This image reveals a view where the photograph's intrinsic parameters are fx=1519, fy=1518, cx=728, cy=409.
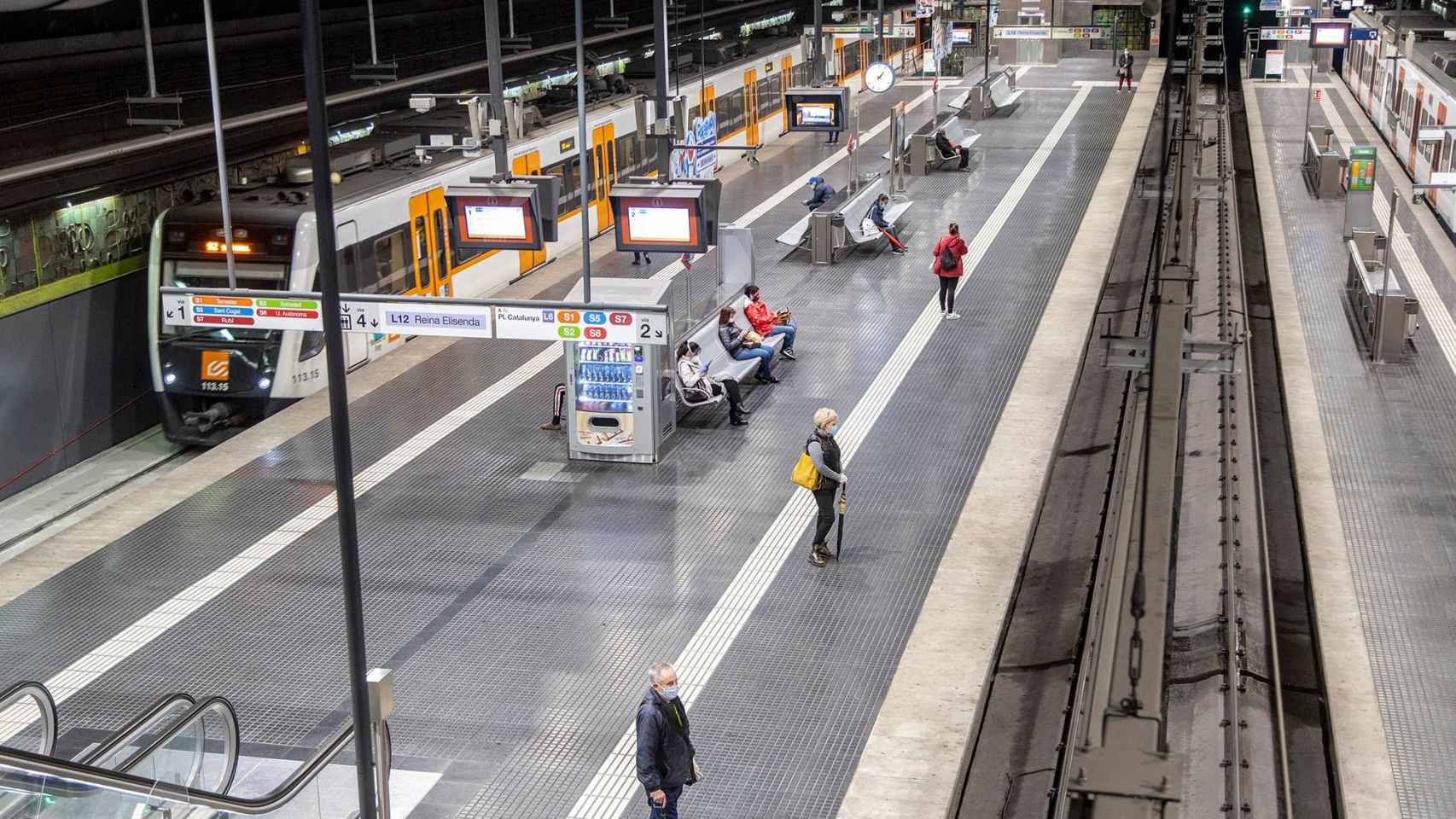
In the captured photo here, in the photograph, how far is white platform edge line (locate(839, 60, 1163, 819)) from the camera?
941cm

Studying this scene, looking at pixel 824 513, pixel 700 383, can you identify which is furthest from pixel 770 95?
pixel 824 513

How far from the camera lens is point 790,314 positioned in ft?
68.0

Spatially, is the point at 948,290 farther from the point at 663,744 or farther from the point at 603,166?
the point at 663,744

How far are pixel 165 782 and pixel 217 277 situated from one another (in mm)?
10541

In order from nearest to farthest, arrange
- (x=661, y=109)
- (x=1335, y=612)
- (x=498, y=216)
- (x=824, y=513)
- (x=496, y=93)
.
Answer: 1. (x=1335, y=612)
2. (x=824, y=513)
3. (x=498, y=216)
4. (x=661, y=109)
5. (x=496, y=93)

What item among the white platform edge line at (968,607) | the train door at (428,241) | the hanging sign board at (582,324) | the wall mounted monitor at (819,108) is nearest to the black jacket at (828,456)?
the white platform edge line at (968,607)

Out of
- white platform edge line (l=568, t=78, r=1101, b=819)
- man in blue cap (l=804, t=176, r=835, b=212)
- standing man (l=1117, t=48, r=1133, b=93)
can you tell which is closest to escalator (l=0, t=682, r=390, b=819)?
white platform edge line (l=568, t=78, r=1101, b=819)

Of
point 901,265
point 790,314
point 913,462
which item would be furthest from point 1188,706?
point 901,265

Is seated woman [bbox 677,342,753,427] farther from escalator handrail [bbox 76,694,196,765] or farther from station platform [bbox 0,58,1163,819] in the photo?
escalator handrail [bbox 76,694,196,765]

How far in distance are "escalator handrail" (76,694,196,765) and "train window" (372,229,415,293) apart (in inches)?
432

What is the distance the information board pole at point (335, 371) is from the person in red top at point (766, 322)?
12374 mm

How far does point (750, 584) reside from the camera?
12.5m

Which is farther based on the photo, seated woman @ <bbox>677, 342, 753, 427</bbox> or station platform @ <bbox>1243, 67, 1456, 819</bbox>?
seated woman @ <bbox>677, 342, 753, 427</bbox>

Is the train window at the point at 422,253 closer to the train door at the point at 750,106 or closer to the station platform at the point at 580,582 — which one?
the station platform at the point at 580,582
